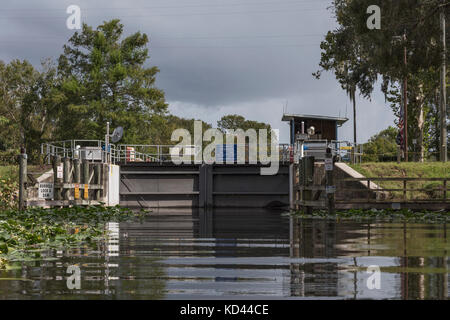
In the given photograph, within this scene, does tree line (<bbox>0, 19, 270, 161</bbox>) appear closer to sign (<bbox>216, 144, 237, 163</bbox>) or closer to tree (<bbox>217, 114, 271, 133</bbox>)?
sign (<bbox>216, 144, 237, 163</bbox>)

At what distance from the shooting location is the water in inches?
215

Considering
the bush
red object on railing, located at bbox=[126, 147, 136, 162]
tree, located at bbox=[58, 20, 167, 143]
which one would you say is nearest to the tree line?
tree, located at bbox=[58, 20, 167, 143]

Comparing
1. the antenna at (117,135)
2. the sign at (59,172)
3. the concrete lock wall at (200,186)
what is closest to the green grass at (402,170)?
the concrete lock wall at (200,186)

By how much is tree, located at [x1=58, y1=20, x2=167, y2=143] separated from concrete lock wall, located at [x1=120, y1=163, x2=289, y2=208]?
1553cm

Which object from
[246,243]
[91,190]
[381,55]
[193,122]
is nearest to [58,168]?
[91,190]

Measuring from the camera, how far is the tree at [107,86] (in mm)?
56500

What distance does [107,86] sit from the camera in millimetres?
58594

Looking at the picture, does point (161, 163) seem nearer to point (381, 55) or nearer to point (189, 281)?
point (381, 55)

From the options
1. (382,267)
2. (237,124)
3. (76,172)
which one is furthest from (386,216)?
(237,124)

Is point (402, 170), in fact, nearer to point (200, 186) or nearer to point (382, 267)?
point (200, 186)

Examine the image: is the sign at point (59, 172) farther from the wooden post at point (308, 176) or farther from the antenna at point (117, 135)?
the antenna at point (117, 135)

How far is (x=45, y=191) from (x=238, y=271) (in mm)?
18050

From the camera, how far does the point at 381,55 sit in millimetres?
23438

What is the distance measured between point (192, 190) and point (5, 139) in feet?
128
